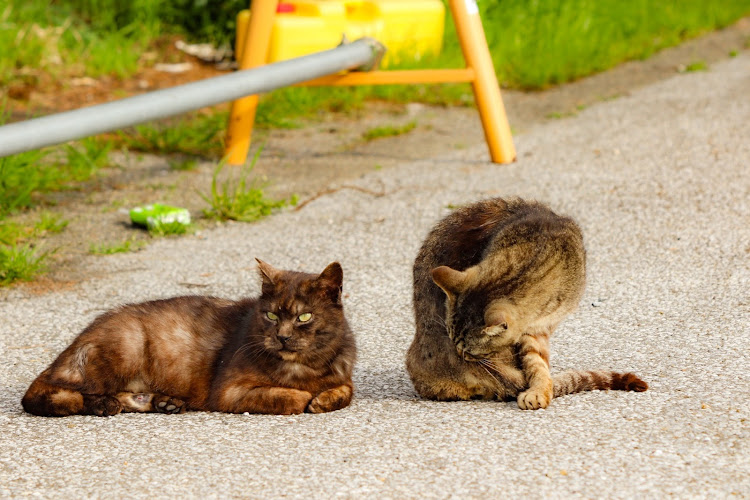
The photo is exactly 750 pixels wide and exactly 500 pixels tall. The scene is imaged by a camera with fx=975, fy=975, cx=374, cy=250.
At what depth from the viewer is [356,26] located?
8242 mm

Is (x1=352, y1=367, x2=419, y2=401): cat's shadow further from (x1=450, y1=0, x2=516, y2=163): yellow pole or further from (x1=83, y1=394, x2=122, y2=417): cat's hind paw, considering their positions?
(x1=450, y1=0, x2=516, y2=163): yellow pole

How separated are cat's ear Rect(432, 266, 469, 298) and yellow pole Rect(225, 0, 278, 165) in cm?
343

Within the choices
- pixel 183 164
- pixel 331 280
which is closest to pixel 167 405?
pixel 331 280

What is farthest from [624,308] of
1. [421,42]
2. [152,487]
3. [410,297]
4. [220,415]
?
[421,42]

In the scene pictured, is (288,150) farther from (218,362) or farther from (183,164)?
(218,362)

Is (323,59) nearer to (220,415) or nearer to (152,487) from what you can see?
(220,415)

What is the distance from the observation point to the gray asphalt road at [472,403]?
271 cm

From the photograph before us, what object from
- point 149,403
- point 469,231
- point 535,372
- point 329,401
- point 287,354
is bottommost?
point 149,403

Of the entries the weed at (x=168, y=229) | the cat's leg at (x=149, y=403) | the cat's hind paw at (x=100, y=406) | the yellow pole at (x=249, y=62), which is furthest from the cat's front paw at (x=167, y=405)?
the yellow pole at (x=249, y=62)

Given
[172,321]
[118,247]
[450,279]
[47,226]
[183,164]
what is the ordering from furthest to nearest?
[183,164]
[47,226]
[118,247]
[172,321]
[450,279]

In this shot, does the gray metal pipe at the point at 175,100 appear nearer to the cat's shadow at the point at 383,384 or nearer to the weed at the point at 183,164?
the weed at the point at 183,164

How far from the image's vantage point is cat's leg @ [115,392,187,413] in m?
3.36

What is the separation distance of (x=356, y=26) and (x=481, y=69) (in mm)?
2138

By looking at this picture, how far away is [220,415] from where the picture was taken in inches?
130
